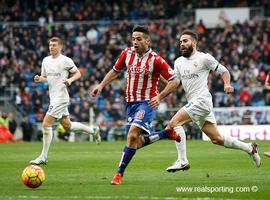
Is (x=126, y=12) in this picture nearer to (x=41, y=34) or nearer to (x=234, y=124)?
(x=41, y=34)

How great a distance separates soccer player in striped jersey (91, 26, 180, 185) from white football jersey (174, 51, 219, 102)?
0.95m

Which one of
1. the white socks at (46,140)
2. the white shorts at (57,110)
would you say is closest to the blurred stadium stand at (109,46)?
the white shorts at (57,110)

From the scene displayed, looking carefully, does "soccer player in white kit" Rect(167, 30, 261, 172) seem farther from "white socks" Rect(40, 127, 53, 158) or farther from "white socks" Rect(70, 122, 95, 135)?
"white socks" Rect(70, 122, 95, 135)

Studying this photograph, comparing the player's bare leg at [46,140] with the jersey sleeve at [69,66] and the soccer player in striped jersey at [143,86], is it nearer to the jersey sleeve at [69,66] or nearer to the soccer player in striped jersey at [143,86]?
the jersey sleeve at [69,66]

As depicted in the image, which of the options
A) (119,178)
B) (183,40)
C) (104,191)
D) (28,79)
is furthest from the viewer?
(28,79)

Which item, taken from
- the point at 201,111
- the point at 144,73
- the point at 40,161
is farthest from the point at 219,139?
the point at 40,161

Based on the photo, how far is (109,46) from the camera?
39.8m

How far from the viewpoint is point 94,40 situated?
40.8m

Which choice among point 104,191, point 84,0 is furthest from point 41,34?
point 104,191

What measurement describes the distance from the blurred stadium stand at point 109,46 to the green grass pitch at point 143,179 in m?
Answer: 15.0

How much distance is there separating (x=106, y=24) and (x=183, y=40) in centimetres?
2893

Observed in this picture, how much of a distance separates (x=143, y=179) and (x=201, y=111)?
1.68m

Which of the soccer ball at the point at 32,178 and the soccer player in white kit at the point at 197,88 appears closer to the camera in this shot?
the soccer ball at the point at 32,178

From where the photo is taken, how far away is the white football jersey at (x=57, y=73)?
17.3m
